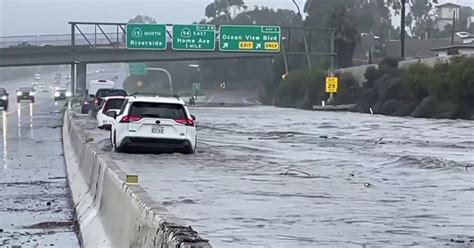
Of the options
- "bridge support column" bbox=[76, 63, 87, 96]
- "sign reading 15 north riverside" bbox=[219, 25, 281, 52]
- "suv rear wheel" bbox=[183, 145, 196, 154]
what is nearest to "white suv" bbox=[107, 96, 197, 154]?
"suv rear wheel" bbox=[183, 145, 196, 154]

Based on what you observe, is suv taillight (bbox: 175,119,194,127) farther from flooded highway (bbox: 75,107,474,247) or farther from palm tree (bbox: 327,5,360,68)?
palm tree (bbox: 327,5,360,68)

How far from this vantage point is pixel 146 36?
7512cm

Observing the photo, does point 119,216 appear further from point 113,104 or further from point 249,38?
point 249,38

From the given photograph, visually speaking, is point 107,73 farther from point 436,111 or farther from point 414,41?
point 436,111

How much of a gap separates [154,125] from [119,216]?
14.3 m

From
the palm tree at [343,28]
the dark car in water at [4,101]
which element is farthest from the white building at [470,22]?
the dark car in water at [4,101]

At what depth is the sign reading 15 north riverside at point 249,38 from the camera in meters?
74.8

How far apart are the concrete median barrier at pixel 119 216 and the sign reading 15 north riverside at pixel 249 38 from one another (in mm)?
56428

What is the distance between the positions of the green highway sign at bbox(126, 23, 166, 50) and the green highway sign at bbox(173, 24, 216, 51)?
112 centimetres

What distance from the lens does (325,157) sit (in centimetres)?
2811

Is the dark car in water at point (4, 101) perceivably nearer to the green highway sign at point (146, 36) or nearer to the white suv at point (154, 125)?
the green highway sign at point (146, 36)

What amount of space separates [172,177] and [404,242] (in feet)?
29.0

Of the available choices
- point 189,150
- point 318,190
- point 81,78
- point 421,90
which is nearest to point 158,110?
point 189,150

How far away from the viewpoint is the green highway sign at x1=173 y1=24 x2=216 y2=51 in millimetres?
74562
